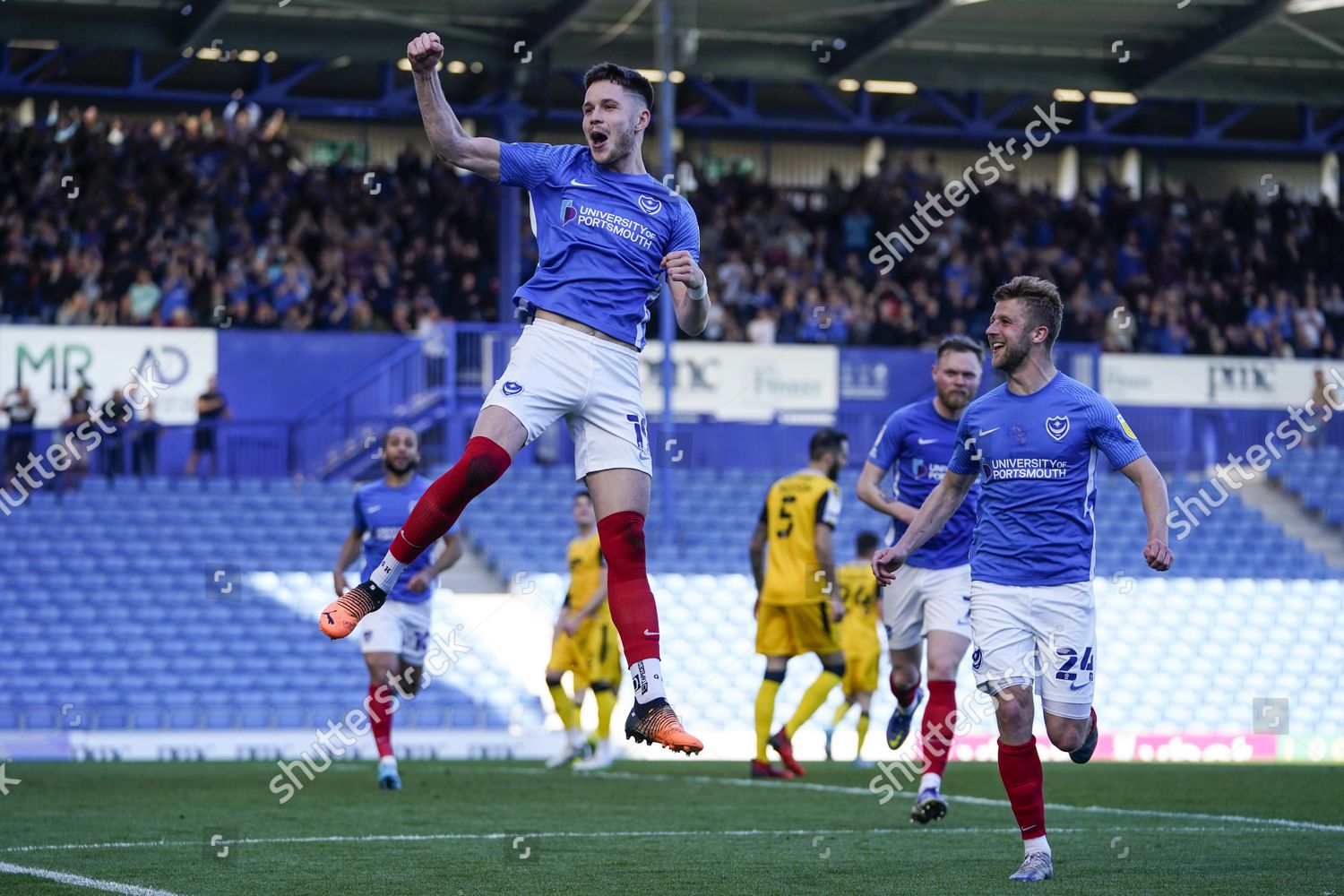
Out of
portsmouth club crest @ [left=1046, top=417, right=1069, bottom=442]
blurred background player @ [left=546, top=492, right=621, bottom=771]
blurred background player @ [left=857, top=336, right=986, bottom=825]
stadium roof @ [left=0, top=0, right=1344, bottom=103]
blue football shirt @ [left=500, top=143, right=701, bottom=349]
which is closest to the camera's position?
blue football shirt @ [left=500, top=143, right=701, bottom=349]

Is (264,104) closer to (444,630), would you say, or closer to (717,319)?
(717,319)

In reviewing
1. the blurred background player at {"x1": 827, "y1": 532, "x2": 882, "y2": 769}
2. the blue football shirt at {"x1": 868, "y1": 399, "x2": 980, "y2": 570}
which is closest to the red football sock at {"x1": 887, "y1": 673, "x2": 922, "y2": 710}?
the blue football shirt at {"x1": 868, "y1": 399, "x2": 980, "y2": 570}

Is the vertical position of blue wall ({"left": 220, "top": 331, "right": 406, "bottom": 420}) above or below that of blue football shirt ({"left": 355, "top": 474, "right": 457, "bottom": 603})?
above

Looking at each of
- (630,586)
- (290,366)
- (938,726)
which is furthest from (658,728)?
(290,366)

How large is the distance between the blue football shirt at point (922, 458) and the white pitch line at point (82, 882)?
15.0 ft

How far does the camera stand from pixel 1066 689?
6.91 m

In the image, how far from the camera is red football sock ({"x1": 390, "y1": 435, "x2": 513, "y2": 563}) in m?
6.34

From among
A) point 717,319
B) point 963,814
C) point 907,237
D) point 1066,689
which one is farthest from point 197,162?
point 1066,689

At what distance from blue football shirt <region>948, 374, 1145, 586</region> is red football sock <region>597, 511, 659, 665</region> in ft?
4.44

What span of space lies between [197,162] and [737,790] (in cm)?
1699

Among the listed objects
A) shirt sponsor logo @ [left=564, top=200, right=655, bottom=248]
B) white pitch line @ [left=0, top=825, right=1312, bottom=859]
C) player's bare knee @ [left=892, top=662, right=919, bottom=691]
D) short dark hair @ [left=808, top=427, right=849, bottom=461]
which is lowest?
white pitch line @ [left=0, top=825, right=1312, bottom=859]

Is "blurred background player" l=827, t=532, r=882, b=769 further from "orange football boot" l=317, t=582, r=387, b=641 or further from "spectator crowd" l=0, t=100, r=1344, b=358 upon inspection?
"orange football boot" l=317, t=582, r=387, b=641

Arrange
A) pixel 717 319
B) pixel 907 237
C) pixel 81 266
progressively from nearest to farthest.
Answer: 1. pixel 81 266
2. pixel 717 319
3. pixel 907 237

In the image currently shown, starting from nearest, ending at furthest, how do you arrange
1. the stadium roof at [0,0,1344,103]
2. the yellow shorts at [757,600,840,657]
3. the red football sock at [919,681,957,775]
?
the red football sock at [919,681,957,775]
the yellow shorts at [757,600,840,657]
the stadium roof at [0,0,1344,103]
